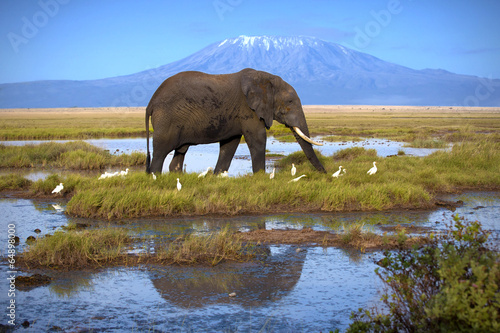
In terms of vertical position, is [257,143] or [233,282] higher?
[257,143]

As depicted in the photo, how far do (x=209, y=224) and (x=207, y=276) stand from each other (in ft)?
10.8

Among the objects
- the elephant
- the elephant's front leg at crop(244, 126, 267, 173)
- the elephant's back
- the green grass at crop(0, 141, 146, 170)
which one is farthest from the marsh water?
the green grass at crop(0, 141, 146, 170)

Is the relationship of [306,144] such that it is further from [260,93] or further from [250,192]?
[250,192]

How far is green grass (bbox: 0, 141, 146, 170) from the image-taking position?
2097cm

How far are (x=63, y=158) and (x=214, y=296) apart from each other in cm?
1710

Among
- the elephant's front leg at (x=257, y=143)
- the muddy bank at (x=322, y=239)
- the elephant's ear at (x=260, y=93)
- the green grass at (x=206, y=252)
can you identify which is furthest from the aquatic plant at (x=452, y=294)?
the elephant's ear at (x=260, y=93)

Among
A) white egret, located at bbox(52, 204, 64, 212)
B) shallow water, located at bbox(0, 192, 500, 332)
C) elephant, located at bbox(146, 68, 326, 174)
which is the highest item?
elephant, located at bbox(146, 68, 326, 174)

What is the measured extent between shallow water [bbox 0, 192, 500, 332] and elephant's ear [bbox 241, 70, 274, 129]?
18.8 ft

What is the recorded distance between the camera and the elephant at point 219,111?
1404 centimetres

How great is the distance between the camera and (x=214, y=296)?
6.97 metres

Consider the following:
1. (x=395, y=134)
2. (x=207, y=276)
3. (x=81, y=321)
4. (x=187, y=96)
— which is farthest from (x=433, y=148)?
(x=81, y=321)

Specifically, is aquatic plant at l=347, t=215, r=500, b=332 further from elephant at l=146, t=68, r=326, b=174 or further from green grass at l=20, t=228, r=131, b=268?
elephant at l=146, t=68, r=326, b=174

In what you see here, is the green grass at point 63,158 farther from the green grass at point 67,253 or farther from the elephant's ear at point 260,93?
the green grass at point 67,253

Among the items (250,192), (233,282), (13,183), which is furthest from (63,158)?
(233,282)
